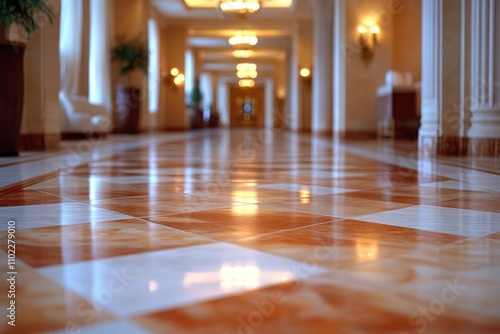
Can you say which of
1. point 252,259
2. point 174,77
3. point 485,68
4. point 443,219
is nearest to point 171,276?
point 252,259

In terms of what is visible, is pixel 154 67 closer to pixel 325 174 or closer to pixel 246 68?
pixel 246 68

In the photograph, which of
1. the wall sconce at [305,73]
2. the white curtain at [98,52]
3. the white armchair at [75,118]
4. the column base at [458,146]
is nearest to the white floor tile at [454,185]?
the column base at [458,146]

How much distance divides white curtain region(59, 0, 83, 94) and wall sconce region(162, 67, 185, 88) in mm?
9700

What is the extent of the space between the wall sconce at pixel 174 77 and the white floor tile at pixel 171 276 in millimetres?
20480

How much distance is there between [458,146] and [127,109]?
9934mm

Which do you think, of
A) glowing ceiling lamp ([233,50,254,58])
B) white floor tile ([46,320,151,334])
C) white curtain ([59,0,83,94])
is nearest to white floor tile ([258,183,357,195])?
white floor tile ([46,320,151,334])

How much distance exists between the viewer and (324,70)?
625 inches

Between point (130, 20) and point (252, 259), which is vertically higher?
point (130, 20)

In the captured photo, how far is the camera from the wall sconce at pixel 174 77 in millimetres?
21641

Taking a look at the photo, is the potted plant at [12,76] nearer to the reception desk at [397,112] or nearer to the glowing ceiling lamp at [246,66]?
the reception desk at [397,112]

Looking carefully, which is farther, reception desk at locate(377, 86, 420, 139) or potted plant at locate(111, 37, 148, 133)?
potted plant at locate(111, 37, 148, 133)

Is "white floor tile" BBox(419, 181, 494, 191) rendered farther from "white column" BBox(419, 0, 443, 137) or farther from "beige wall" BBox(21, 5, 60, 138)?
"beige wall" BBox(21, 5, 60, 138)

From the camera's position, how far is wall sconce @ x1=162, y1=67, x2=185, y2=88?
2164 cm

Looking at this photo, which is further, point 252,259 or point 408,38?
point 408,38
